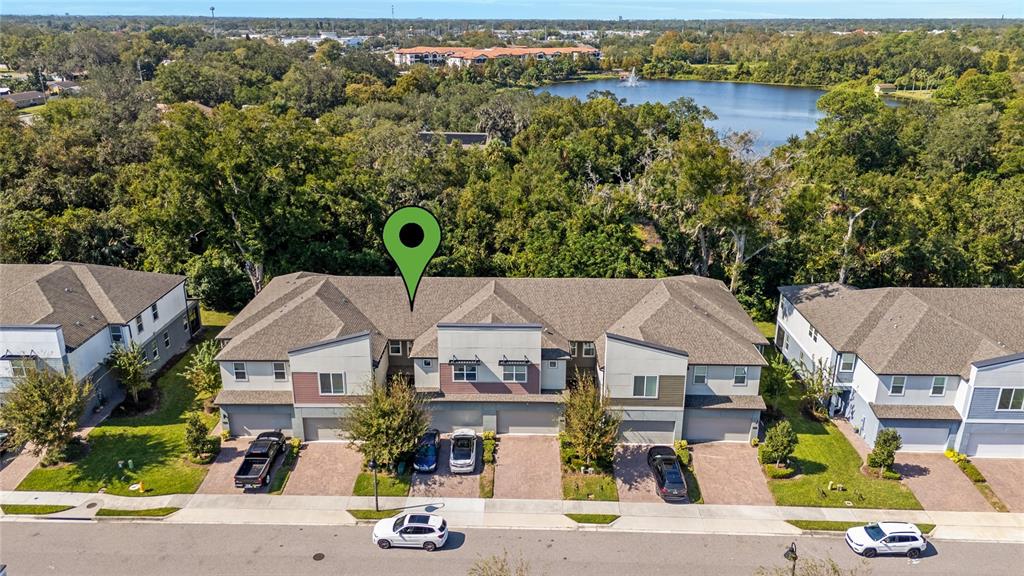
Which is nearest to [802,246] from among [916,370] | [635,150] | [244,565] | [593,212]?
[593,212]

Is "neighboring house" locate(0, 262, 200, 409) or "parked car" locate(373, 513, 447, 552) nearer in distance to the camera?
"parked car" locate(373, 513, 447, 552)

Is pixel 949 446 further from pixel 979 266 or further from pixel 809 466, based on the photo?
pixel 979 266

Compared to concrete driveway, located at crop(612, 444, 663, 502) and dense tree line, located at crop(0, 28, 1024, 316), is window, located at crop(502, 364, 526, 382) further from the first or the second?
dense tree line, located at crop(0, 28, 1024, 316)

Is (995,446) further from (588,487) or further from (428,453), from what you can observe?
(428,453)

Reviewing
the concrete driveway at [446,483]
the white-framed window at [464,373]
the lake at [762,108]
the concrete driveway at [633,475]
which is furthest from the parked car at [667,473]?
the lake at [762,108]

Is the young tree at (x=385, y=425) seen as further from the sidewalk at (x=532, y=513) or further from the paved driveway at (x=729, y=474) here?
the paved driveway at (x=729, y=474)

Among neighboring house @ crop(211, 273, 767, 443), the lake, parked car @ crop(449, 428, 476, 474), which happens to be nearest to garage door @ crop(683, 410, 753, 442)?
neighboring house @ crop(211, 273, 767, 443)
